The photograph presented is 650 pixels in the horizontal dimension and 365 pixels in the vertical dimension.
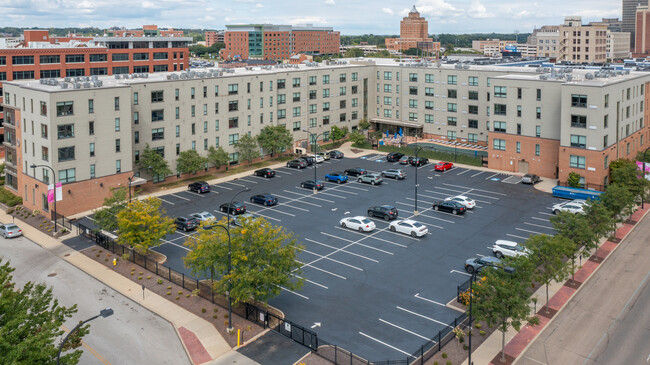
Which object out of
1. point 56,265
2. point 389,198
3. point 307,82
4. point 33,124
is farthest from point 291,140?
point 56,265

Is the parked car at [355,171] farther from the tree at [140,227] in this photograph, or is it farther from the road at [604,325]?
the road at [604,325]

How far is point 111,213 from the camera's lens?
55.8 metres

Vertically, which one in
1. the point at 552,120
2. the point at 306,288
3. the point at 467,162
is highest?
the point at 552,120

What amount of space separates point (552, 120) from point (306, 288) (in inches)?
1957

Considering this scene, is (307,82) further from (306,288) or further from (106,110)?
(306,288)

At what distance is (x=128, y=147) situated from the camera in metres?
71.2

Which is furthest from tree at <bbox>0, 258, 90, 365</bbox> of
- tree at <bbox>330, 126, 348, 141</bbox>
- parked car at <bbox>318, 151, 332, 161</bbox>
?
tree at <bbox>330, 126, 348, 141</bbox>

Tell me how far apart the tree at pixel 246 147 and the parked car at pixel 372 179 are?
19.3 meters

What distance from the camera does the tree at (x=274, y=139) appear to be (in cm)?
9150

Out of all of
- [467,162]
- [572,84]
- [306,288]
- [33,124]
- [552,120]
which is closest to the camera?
[306,288]

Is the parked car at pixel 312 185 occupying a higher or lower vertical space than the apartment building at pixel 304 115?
lower

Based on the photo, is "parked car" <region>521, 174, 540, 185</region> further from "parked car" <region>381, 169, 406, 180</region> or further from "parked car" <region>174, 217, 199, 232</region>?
"parked car" <region>174, 217, 199, 232</region>

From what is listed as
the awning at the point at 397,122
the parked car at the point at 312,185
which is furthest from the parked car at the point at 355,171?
the awning at the point at 397,122

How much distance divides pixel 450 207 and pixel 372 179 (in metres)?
15.6
